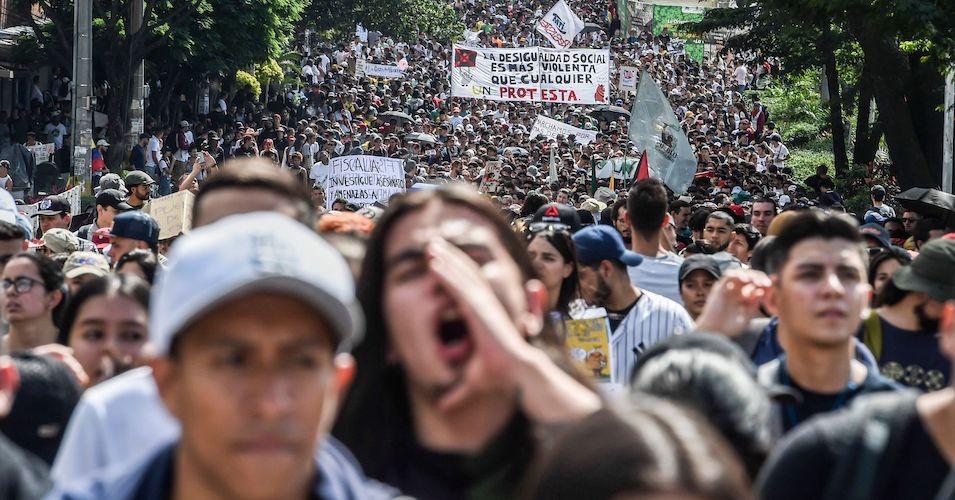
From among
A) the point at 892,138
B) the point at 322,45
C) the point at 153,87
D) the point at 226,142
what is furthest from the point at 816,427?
the point at 322,45

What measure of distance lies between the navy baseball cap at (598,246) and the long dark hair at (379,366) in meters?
3.64

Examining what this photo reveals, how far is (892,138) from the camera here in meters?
20.2

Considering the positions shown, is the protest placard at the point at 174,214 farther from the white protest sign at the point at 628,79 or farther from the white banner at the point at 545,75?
the white protest sign at the point at 628,79

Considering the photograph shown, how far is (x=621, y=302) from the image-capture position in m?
6.71

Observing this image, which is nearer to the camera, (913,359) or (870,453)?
(870,453)

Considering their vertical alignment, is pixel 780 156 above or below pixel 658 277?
below

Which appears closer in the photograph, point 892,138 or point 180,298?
point 180,298

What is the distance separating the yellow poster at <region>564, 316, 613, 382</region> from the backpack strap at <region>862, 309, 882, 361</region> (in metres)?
0.97

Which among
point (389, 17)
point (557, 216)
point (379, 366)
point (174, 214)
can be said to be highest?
point (389, 17)

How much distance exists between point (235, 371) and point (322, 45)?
53791 mm

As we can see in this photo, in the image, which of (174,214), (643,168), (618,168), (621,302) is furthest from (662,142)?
(621,302)

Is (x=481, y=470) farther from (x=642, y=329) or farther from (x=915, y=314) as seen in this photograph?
(x=642, y=329)

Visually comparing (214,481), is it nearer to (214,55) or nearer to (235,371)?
(235,371)

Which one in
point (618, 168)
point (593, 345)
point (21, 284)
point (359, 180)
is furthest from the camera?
point (618, 168)
